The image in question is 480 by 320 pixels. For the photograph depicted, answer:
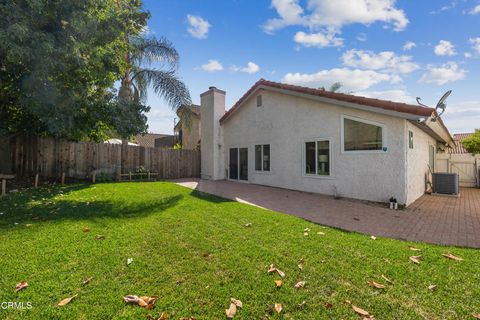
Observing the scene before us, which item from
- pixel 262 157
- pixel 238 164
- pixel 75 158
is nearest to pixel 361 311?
pixel 262 157

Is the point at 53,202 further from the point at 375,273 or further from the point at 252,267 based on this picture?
the point at 375,273

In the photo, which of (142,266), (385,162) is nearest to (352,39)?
(385,162)

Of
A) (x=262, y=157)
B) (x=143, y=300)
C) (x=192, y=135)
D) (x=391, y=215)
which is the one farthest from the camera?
(x=192, y=135)

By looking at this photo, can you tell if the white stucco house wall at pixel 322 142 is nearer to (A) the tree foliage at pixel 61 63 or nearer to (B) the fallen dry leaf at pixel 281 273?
(A) the tree foliage at pixel 61 63

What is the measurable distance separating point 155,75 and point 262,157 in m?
8.25

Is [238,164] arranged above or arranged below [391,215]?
above

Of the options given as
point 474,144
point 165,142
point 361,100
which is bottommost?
point 474,144

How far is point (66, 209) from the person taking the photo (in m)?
6.61

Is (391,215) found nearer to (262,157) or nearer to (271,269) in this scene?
(271,269)

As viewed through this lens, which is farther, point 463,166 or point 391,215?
point 463,166

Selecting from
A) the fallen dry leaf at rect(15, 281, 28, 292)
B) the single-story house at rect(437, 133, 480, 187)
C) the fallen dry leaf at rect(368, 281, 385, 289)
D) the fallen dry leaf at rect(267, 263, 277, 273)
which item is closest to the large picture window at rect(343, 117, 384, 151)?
the fallen dry leaf at rect(368, 281, 385, 289)

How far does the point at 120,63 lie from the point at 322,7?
28.4ft

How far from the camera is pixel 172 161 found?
54.0ft

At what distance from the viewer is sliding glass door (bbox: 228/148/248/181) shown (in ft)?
45.7
